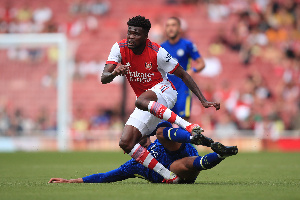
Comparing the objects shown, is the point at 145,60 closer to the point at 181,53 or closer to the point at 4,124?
the point at 181,53

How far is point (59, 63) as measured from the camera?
66.2ft

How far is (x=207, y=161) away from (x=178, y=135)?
1.50 feet

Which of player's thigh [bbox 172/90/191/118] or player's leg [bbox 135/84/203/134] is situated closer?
player's leg [bbox 135/84/203/134]

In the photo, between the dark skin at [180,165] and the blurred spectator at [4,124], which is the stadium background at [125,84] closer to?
the blurred spectator at [4,124]

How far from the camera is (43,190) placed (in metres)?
6.64

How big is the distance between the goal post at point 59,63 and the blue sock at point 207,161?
12200 millimetres

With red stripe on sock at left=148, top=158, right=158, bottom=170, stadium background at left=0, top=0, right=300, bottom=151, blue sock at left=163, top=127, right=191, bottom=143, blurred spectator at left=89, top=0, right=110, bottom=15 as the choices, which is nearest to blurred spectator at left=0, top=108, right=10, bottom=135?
stadium background at left=0, top=0, right=300, bottom=151

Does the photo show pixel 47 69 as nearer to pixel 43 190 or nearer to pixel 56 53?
pixel 56 53

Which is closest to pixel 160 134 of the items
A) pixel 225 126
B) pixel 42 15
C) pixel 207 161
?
pixel 207 161

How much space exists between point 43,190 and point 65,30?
1913 cm

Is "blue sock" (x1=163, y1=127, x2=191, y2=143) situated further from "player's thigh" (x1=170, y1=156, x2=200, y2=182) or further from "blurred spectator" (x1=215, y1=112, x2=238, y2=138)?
"blurred spectator" (x1=215, y1=112, x2=238, y2=138)

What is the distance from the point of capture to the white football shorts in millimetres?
8023

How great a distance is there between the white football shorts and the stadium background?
10.8 meters

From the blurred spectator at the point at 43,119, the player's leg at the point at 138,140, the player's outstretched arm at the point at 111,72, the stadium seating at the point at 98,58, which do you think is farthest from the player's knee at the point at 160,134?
the stadium seating at the point at 98,58
